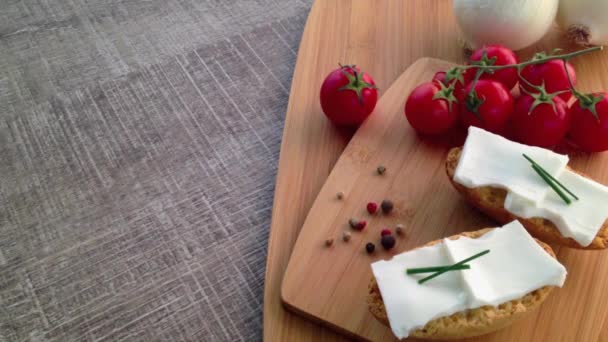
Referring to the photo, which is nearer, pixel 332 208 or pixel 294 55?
pixel 332 208

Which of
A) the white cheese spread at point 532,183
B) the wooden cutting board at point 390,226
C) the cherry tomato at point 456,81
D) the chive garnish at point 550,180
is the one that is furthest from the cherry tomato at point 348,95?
the chive garnish at point 550,180

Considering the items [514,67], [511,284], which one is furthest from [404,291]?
[514,67]

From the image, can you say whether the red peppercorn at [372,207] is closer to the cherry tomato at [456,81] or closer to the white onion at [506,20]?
the cherry tomato at [456,81]

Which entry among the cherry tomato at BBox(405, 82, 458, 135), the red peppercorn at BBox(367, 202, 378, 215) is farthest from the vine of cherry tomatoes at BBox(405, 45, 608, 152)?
the red peppercorn at BBox(367, 202, 378, 215)

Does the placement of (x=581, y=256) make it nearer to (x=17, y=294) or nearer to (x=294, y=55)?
(x=294, y=55)

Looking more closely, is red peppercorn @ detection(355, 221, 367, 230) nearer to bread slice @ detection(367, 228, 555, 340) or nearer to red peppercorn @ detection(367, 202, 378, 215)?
red peppercorn @ detection(367, 202, 378, 215)

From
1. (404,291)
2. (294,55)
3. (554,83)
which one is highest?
(554,83)

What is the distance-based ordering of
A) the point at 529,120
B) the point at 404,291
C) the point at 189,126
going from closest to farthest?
the point at 404,291 < the point at 529,120 < the point at 189,126
